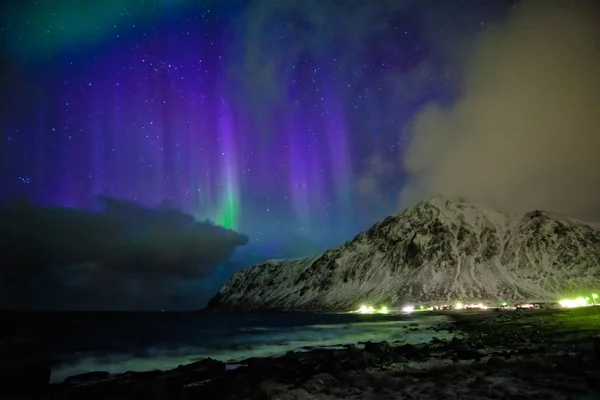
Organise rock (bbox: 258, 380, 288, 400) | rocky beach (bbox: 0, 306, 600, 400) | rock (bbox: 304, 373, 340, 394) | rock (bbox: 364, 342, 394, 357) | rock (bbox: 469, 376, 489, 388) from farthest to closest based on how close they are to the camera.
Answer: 1. rock (bbox: 364, 342, 394, 357)
2. rock (bbox: 304, 373, 340, 394)
3. rock (bbox: 258, 380, 288, 400)
4. rock (bbox: 469, 376, 489, 388)
5. rocky beach (bbox: 0, 306, 600, 400)

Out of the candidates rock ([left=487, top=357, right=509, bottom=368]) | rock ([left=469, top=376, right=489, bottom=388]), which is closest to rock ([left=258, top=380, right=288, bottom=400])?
rock ([left=469, top=376, right=489, bottom=388])

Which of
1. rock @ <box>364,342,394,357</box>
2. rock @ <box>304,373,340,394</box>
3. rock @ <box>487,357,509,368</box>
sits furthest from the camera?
rock @ <box>364,342,394,357</box>

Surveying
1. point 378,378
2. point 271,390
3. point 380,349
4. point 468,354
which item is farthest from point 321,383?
point 380,349

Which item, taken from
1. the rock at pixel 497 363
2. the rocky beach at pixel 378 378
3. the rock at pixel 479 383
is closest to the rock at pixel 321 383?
the rocky beach at pixel 378 378

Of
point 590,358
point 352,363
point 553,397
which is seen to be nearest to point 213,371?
point 352,363

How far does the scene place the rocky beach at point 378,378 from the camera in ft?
66.6

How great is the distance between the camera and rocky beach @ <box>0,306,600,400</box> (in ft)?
66.6

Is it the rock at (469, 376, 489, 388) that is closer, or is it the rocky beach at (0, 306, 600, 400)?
the rocky beach at (0, 306, 600, 400)

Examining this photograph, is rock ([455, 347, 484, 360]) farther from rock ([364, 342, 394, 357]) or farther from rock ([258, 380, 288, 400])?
rock ([258, 380, 288, 400])

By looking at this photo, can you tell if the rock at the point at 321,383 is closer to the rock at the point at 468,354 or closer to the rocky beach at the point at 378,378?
the rocky beach at the point at 378,378

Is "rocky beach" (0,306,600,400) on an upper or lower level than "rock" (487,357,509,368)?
lower

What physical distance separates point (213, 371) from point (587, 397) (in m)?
25.6

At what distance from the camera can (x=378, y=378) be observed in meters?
24.7

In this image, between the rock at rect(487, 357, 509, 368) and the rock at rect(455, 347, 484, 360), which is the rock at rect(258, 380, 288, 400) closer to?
the rock at rect(487, 357, 509, 368)
